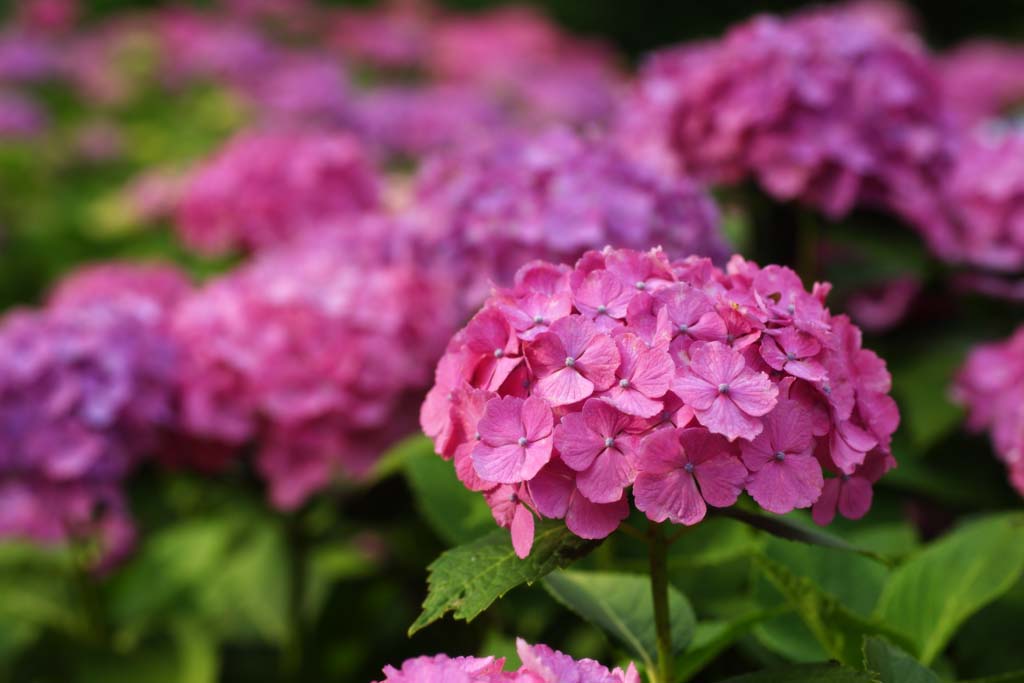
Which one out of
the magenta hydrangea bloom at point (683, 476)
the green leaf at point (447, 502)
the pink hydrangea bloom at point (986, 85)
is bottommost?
the pink hydrangea bloom at point (986, 85)

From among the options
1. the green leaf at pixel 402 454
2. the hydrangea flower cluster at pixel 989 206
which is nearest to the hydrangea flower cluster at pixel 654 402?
the green leaf at pixel 402 454

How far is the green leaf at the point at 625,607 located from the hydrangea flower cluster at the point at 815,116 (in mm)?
810

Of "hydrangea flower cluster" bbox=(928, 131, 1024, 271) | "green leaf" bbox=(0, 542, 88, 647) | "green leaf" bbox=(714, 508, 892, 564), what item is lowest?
"green leaf" bbox=(0, 542, 88, 647)

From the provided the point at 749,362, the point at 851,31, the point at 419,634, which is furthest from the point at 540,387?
the point at 851,31

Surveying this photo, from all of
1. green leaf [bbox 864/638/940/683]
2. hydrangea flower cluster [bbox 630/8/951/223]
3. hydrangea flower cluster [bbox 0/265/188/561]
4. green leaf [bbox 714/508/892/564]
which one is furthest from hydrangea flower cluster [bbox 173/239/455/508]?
green leaf [bbox 864/638/940/683]

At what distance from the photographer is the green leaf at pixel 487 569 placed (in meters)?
0.84

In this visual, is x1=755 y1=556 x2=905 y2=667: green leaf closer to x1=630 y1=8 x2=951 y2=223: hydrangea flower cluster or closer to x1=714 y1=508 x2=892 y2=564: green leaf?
x1=714 y1=508 x2=892 y2=564: green leaf

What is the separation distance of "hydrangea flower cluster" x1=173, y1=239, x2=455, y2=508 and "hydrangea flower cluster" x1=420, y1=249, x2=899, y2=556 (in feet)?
2.66

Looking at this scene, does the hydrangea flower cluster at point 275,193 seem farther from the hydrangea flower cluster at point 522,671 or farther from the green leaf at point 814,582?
the hydrangea flower cluster at point 522,671

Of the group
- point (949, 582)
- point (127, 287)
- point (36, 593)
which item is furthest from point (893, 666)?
point (127, 287)

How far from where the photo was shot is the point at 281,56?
4.95 metres

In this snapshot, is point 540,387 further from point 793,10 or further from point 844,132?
point 793,10

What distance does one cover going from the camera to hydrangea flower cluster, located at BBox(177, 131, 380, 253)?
2.44m

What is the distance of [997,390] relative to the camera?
160 centimetres
